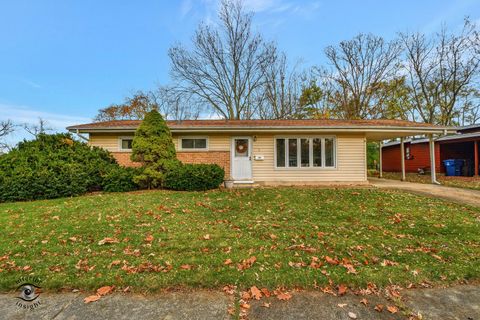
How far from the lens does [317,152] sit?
1086cm

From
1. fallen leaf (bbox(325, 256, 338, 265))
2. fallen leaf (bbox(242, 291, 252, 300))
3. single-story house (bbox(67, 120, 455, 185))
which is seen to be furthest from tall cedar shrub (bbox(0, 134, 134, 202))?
fallen leaf (bbox(325, 256, 338, 265))

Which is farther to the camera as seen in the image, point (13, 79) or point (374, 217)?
point (13, 79)

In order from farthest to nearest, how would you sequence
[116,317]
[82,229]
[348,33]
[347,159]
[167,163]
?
[348,33] < [347,159] < [167,163] < [82,229] < [116,317]

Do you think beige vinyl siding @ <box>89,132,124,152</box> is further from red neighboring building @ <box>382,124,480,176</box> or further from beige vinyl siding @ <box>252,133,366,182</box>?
red neighboring building @ <box>382,124,480,176</box>

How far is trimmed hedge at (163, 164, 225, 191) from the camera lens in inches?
351

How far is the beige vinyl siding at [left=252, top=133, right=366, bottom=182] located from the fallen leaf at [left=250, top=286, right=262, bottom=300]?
8.24m

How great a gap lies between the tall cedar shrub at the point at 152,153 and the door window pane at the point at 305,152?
5405 millimetres

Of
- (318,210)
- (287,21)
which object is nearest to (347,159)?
(318,210)

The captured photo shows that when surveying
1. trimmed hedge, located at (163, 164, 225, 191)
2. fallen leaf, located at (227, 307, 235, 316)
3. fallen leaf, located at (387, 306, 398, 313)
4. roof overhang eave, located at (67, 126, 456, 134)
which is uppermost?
roof overhang eave, located at (67, 126, 456, 134)

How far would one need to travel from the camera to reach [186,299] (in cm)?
255

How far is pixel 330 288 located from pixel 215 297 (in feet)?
4.21

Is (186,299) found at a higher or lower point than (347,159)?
lower

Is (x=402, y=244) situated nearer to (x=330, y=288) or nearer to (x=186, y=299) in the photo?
(x=330, y=288)

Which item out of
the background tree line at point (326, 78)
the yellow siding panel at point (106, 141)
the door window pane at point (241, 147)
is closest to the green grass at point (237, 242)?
the door window pane at point (241, 147)
